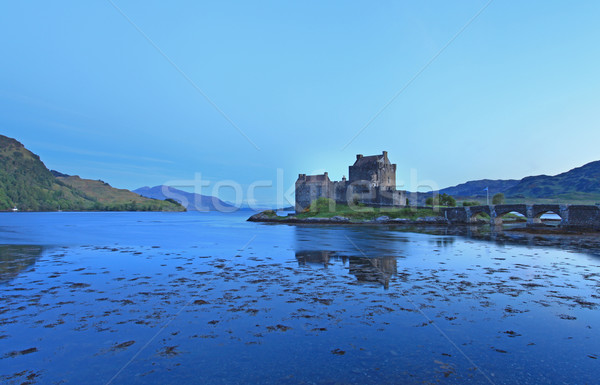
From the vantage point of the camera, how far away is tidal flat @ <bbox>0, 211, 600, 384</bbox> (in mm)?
6434

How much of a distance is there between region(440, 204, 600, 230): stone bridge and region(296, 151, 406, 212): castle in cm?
→ 1228

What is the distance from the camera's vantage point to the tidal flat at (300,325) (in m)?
6.43

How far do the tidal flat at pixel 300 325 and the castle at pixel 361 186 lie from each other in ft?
177

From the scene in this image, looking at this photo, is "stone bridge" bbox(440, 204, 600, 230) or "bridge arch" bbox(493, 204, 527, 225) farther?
"bridge arch" bbox(493, 204, 527, 225)

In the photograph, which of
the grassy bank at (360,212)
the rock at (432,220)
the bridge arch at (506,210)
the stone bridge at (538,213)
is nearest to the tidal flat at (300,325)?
the stone bridge at (538,213)

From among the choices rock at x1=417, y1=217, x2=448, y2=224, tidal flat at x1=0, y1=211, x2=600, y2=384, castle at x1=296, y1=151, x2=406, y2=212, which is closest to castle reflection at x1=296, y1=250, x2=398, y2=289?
tidal flat at x1=0, y1=211, x2=600, y2=384

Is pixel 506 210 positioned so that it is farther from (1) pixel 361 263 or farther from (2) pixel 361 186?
(1) pixel 361 263

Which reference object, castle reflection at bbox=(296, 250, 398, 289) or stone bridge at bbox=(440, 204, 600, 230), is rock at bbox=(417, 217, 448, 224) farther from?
castle reflection at bbox=(296, 250, 398, 289)

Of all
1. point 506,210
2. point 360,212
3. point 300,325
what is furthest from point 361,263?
point 506,210

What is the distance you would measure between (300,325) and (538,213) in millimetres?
55462

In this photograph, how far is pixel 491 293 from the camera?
12273 millimetres

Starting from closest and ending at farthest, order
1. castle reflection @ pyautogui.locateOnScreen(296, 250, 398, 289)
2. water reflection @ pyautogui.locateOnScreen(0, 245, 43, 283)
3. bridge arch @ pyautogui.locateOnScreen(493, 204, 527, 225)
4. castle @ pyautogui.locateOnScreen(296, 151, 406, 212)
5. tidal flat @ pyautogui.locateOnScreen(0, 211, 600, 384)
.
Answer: tidal flat @ pyautogui.locateOnScreen(0, 211, 600, 384) → castle reflection @ pyautogui.locateOnScreen(296, 250, 398, 289) → water reflection @ pyautogui.locateOnScreen(0, 245, 43, 283) → bridge arch @ pyautogui.locateOnScreen(493, 204, 527, 225) → castle @ pyautogui.locateOnScreen(296, 151, 406, 212)

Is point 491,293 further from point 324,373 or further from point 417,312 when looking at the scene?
point 324,373

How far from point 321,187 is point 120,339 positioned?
70906 mm
